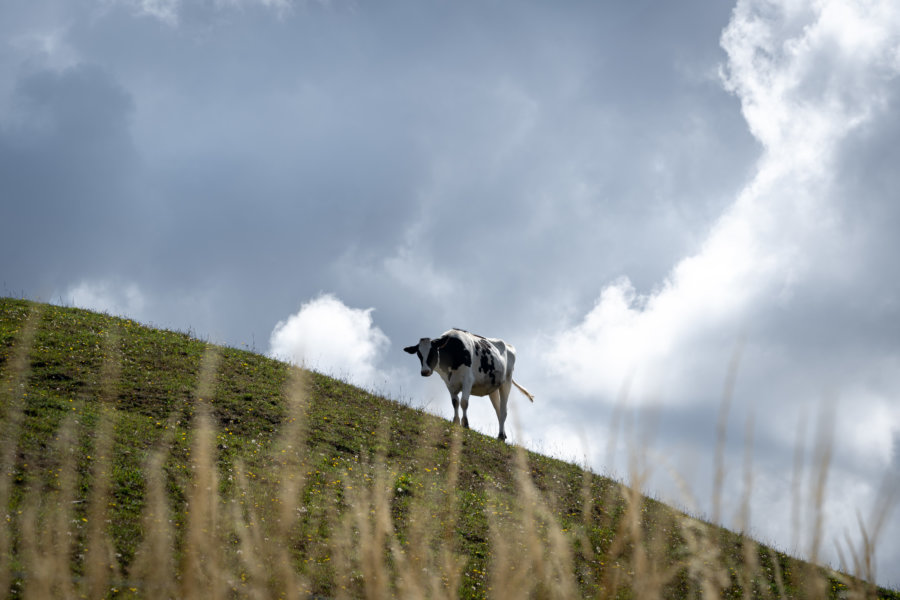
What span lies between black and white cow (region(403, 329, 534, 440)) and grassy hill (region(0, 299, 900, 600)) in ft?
4.77

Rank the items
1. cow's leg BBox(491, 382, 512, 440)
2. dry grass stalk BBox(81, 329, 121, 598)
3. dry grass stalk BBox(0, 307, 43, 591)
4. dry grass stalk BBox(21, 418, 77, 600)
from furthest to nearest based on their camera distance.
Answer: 1. cow's leg BBox(491, 382, 512, 440)
2. dry grass stalk BBox(0, 307, 43, 591)
3. dry grass stalk BBox(21, 418, 77, 600)
4. dry grass stalk BBox(81, 329, 121, 598)

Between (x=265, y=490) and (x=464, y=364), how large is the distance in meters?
9.12

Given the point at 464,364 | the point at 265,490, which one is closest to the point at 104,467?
the point at 265,490

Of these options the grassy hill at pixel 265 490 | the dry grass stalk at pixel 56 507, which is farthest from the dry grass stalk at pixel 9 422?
the dry grass stalk at pixel 56 507

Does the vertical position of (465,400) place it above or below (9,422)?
above

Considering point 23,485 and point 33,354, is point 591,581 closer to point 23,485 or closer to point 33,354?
point 23,485

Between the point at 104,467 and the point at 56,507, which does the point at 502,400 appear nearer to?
the point at 104,467

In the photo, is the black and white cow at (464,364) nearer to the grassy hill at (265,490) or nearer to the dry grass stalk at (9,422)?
the grassy hill at (265,490)

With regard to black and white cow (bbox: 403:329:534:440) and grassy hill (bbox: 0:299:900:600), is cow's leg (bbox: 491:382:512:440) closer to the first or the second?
black and white cow (bbox: 403:329:534:440)

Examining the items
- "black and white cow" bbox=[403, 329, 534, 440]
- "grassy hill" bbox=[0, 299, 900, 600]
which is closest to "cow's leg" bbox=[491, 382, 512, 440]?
"black and white cow" bbox=[403, 329, 534, 440]

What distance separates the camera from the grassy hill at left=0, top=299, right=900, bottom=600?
94.7 inches

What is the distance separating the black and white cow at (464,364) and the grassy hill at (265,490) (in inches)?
57.3

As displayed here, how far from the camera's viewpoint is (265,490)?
1110cm

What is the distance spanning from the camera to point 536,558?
1993mm
